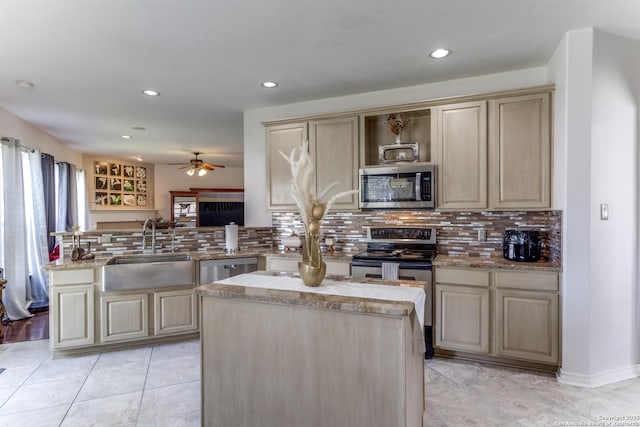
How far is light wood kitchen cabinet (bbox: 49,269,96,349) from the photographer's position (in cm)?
319

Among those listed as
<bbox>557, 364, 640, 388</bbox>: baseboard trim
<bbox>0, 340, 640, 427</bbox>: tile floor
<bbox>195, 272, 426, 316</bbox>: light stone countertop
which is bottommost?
<bbox>0, 340, 640, 427</bbox>: tile floor

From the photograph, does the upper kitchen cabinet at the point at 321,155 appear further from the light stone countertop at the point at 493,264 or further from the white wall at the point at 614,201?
the white wall at the point at 614,201

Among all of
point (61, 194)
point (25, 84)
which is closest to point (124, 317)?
point (25, 84)

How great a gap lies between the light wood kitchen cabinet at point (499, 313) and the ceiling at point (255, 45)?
1.79 meters

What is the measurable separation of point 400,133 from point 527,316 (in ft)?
6.58

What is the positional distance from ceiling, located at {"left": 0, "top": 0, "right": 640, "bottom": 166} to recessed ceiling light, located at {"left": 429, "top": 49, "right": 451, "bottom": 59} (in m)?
0.05

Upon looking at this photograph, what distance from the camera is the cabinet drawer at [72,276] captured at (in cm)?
317

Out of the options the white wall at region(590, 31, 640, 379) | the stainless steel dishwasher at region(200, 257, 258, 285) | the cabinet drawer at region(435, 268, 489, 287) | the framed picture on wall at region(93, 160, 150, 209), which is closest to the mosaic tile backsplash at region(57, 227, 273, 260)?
the stainless steel dishwasher at region(200, 257, 258, 285)

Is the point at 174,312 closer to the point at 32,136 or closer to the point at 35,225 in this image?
the point at 35,225

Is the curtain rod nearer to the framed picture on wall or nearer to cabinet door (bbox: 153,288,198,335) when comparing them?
cabinet door (bbox: 153,288,198,335)

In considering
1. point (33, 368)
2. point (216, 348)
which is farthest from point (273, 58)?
point (33, 368)

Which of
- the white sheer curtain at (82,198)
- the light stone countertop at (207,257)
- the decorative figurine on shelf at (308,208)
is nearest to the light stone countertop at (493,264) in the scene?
the light stone countertop at (207,257)

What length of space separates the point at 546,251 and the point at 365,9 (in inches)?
98.0

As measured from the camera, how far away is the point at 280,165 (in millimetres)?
3965
